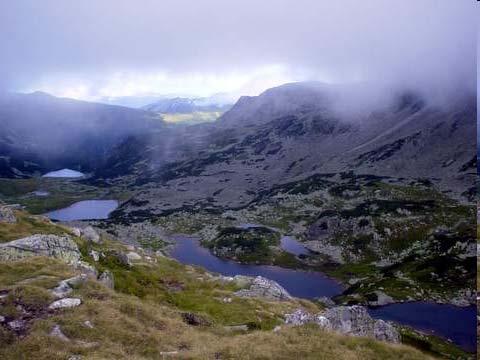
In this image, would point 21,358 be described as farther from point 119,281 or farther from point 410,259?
point 410,259

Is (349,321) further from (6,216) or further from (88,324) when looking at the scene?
(6,216)

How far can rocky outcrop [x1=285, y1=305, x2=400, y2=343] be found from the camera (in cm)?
3712

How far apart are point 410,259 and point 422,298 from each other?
32.9 metres

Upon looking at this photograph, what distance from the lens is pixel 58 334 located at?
83.7 feet

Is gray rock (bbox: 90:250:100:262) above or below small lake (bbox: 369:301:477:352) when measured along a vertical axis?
above

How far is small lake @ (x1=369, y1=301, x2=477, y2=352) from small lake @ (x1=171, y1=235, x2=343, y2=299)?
27849 millimetres

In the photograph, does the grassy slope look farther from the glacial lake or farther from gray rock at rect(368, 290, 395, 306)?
gray rock at rect(368, 290, 395, 306)

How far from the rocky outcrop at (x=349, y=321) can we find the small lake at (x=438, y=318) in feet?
212

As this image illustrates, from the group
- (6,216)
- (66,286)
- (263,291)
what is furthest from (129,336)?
(6,216)

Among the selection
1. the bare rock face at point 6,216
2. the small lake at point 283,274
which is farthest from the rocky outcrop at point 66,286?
the small lake at point 283,274

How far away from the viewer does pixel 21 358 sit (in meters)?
22.7

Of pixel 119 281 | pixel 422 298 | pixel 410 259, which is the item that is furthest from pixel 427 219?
pixel 119 281

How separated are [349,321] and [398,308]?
88152 millimetres

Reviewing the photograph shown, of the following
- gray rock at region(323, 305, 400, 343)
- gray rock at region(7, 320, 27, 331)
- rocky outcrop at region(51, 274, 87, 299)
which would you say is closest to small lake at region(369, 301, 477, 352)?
gray rock at region(323, 305, 400, 343)
